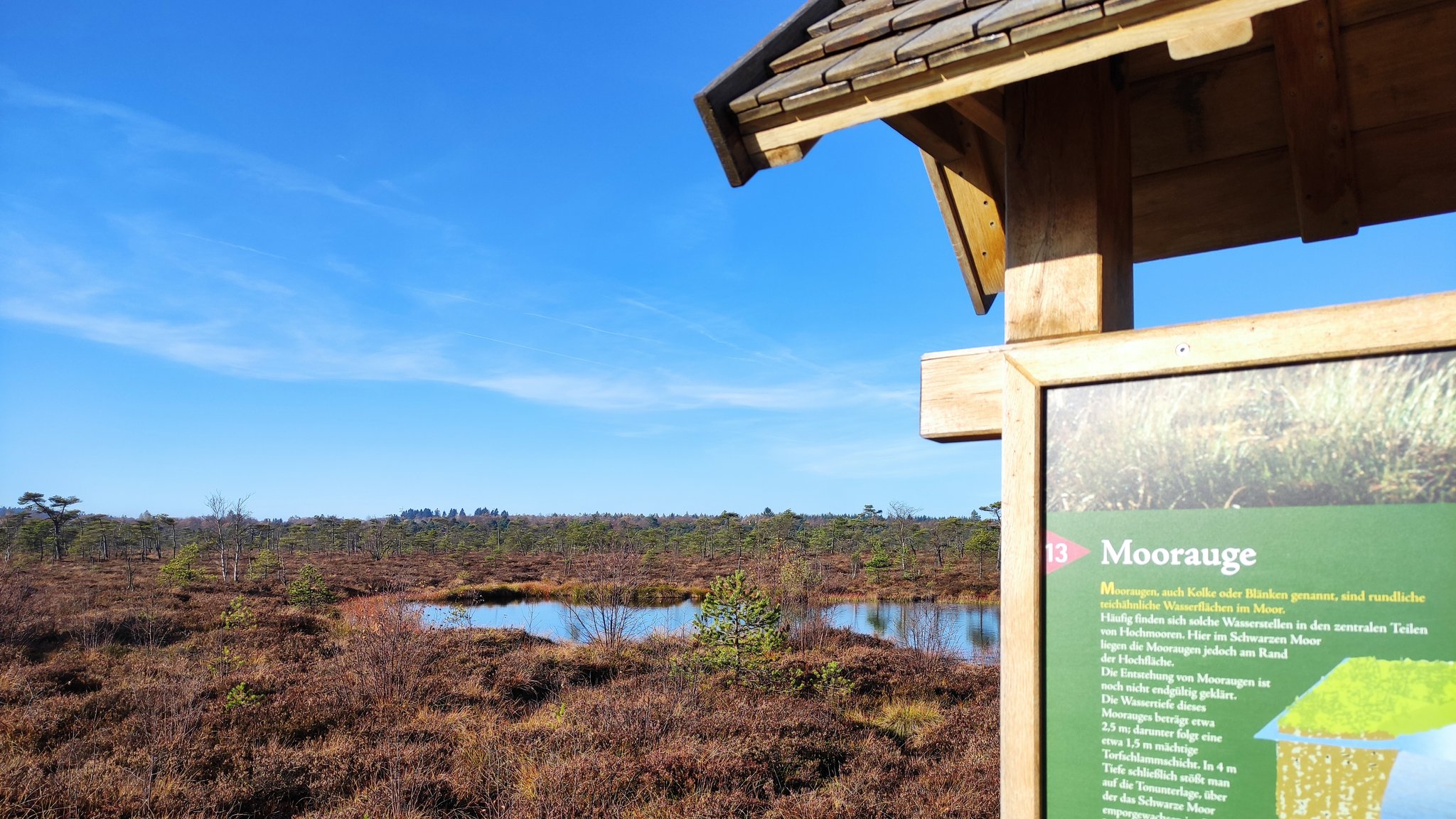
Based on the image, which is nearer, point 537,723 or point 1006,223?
point 1006,223

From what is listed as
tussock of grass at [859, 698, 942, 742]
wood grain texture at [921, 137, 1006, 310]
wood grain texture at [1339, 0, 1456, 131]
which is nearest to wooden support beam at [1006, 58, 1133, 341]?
wood grain texture at [921, 137, 1006, 310]

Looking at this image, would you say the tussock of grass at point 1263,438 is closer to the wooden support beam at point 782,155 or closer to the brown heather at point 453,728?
the wooden support beam at point 782,155

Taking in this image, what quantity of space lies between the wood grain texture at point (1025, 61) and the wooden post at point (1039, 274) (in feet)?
1.21

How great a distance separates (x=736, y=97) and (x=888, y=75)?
0.36 metres

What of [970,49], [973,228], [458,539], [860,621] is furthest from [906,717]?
[458,539]

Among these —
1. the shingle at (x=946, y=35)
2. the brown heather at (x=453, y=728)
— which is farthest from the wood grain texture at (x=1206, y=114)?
the brown heather at (x=453, y=728)

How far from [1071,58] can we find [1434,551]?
1057 millimetres

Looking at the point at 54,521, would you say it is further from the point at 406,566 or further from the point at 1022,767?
the point at 1022,767

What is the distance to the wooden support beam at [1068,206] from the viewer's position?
5.85 ft

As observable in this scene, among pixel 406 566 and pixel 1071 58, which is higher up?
pixel 1071 58

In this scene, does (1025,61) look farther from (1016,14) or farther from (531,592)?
(531,592)

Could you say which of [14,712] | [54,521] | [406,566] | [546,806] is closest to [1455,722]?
[546,806]

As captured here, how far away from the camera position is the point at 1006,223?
1.92 meters

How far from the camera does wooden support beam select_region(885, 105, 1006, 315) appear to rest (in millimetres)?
2240
